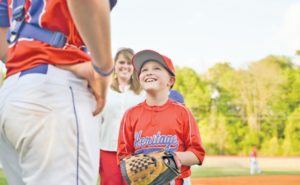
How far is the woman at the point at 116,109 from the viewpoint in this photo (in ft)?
14.4

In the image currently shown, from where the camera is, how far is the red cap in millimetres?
3854

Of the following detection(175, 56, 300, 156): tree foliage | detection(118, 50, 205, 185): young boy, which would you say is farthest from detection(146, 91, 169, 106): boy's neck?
detection(175, 56, 300, 156): tree foliage

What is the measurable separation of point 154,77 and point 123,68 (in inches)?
42.9

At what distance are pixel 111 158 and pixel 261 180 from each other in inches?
540

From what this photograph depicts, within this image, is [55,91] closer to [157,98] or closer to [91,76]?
[91,76]

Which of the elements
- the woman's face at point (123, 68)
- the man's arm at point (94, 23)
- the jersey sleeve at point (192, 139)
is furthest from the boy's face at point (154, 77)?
the man's arm at point (94, 23)

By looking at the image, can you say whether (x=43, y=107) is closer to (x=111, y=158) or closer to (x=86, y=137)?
(x=86, y=137)

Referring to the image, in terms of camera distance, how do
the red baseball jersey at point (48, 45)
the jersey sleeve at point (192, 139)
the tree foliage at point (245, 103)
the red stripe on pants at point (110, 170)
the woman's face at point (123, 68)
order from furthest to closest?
the tree foliage at point (245, 103), the woman's face at point (123, 68), the red stripe on pants at point (110, 170), the jersey sleeve at point (192, 139), the red baseball jersey at point (48, 45)

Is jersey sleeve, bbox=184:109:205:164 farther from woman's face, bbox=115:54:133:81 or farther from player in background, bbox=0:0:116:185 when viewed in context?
player in background, bbox=0:0:116:185

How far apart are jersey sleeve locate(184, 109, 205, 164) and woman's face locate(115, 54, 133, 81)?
123 cm

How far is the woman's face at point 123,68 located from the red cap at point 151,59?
0.78m

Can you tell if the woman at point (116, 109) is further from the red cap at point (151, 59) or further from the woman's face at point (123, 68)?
the red cap at point (151, 59)

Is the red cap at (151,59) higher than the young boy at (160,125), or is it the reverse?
the red cap at (151,59)

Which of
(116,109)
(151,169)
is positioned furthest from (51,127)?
(116,109)
